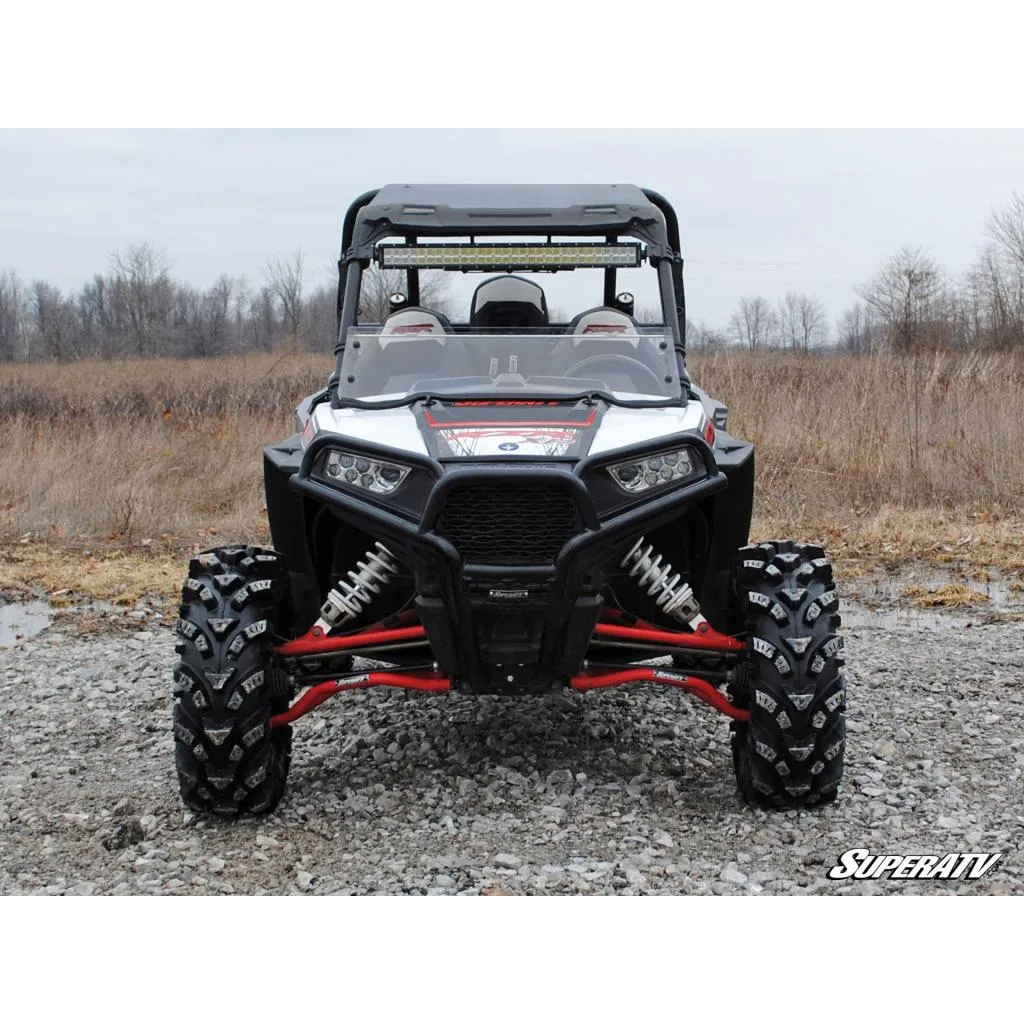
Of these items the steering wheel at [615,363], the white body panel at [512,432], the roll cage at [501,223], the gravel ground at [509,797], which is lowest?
the gravel ground at [509,797]

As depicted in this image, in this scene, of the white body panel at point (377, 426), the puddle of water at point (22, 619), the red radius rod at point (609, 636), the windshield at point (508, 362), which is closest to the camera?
the white body panel at point (377, 426)

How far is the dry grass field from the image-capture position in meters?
9.84

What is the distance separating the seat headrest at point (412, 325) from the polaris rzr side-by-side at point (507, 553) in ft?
0.04

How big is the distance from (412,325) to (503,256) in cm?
49

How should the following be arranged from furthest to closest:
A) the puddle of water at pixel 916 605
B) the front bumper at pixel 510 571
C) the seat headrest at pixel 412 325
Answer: the puddle of water at pixel 916 605, the seat headrest at pixel 412 325, the front bumper at pixel 510 571

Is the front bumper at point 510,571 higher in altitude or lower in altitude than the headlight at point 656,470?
lower

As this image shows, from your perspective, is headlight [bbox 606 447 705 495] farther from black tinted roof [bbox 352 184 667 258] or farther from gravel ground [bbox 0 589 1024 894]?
black tinted roof [bbox 352 184 667 258]

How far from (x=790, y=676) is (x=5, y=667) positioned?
4.61m

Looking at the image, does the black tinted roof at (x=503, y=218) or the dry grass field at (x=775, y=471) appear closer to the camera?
A: the black tinted roof at (x=503, y=218)

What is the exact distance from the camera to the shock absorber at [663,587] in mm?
4359

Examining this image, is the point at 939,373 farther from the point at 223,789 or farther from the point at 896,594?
the point at 223,789

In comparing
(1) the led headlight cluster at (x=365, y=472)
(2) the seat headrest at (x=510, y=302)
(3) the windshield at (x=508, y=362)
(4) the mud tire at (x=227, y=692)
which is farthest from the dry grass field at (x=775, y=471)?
(1) the led headlight cluster at (x=365, y=472)

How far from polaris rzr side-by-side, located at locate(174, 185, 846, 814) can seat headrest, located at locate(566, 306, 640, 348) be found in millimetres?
13

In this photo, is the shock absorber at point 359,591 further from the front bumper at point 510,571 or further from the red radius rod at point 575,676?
the front bumper at point 510,571
